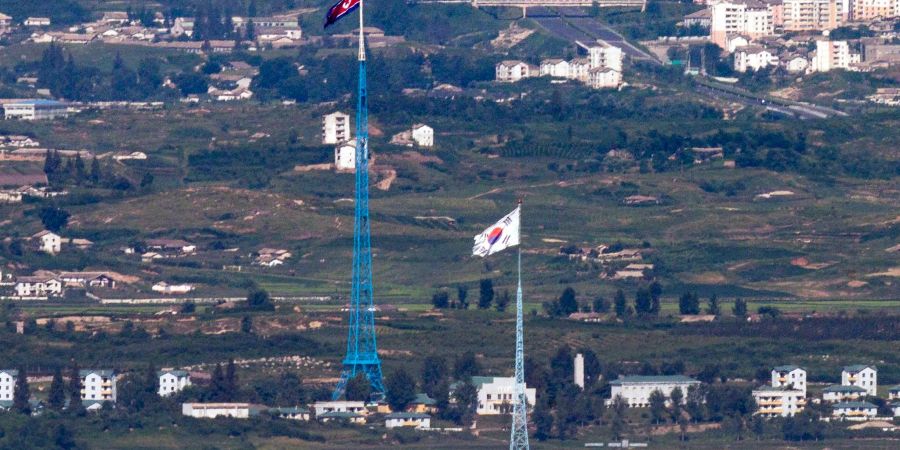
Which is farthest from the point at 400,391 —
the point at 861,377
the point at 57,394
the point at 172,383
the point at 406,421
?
the point at 861,377

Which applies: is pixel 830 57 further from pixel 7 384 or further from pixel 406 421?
pixel 406 421

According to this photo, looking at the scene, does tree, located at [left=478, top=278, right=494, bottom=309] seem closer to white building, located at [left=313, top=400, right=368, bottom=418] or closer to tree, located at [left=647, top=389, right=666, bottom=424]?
tree, located at [left=647, top=389, right=666, bottom=424]

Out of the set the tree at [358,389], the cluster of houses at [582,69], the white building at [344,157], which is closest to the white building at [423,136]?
the white building at [344,157]

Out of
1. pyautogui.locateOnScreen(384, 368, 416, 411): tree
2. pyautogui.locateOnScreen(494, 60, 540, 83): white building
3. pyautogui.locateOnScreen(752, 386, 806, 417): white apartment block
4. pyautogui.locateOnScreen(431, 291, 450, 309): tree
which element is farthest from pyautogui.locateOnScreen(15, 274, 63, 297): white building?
pyautogui.locateOnScreen(494, 60, 540, 83): white building

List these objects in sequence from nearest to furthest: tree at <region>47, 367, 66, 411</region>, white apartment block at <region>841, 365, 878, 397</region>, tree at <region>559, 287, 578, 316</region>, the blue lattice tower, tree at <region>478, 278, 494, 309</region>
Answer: tree at <region>47, 367, 66, 411</region>
the blue lattice tower
white apartment block at <region>841, 365, 878, 397</region>
tree at <region>559, 287, 578, 316</region>
tree at <region>478, 278, 494, 309</region>

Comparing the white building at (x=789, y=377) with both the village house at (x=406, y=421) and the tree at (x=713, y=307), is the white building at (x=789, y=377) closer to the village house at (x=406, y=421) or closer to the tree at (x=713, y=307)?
the village house at (x=406, y=421)

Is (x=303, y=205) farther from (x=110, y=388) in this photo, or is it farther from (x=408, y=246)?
(x=110, y=388)

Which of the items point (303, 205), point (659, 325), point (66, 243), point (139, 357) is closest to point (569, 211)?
point (303, 205)
